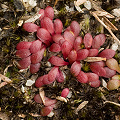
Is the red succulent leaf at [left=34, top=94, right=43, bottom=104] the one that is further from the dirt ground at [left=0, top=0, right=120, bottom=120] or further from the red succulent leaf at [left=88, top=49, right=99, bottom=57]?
the red succulent leaf at [left=88, top=49, right=99, bottom=57]

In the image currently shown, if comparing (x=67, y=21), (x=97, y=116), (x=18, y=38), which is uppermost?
(x=67, y=21)

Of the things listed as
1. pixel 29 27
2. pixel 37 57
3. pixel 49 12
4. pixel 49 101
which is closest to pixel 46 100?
pixel 49 101

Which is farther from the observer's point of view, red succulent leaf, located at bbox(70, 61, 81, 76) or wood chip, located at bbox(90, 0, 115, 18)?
wood chip, located at bbox(90, 0, 115, 18)

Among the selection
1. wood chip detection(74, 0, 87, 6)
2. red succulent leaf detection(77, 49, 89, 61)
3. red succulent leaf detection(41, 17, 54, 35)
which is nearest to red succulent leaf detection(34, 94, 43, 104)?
red succulent leaf detection(77, 49, 89, 61)

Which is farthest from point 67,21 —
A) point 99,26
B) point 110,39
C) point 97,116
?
point 97,116

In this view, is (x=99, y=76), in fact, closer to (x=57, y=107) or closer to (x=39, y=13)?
(x=57, y=107)

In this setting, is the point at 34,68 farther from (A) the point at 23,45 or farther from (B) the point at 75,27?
(B) the point at 75,27

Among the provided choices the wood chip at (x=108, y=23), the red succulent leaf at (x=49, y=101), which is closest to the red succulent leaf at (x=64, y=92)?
the red succulent leaf at (x=49, y=101)
